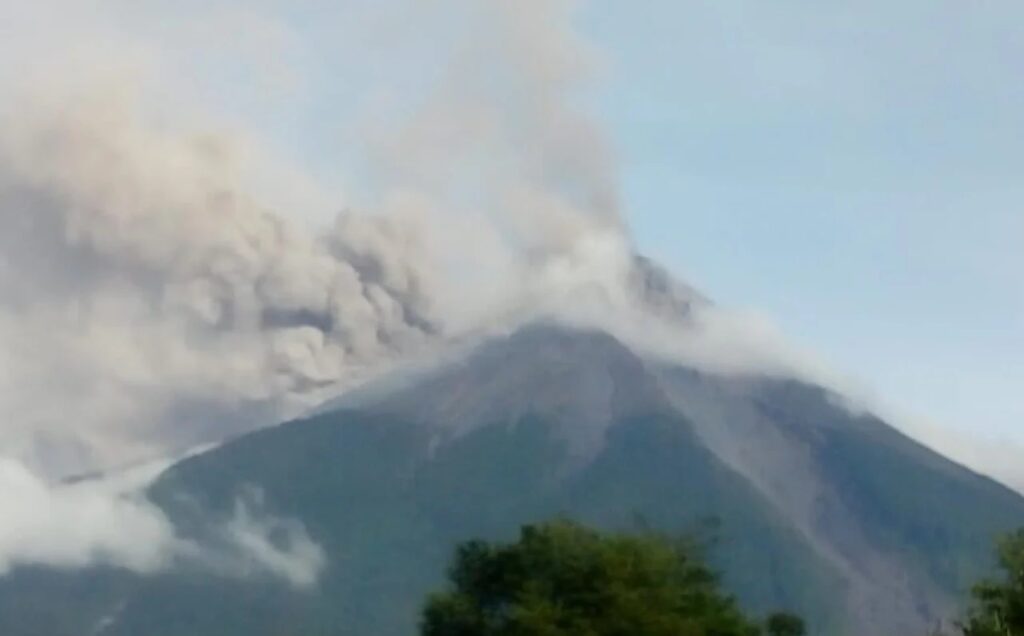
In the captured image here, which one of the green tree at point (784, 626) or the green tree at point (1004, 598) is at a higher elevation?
the green tree at point (784, 626)

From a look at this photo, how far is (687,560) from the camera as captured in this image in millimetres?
52531

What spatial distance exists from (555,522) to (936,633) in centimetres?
1481

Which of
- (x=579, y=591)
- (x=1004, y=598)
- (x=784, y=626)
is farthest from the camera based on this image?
(x=784, y=626)

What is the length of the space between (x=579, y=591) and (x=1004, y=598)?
1248cm

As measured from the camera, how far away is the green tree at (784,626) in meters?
59.5

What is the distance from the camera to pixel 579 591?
153 ft

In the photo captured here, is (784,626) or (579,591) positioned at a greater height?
(784,626)

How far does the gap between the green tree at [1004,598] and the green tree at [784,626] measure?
19.9 m

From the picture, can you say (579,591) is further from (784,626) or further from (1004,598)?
(784,626)

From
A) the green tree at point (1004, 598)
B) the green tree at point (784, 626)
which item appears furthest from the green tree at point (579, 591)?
the green tree at point (1004, 598)

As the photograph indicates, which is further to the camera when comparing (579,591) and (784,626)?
(784,626)

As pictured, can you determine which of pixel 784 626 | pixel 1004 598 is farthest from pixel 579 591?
pixel 784 626

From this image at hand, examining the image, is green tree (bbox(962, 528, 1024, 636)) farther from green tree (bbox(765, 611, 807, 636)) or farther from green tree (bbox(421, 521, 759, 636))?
green tree (bbox(765, 611, 807, 636))

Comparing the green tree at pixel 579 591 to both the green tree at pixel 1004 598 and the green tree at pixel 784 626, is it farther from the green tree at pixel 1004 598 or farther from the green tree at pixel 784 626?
the green tree at pixel 1004 598
